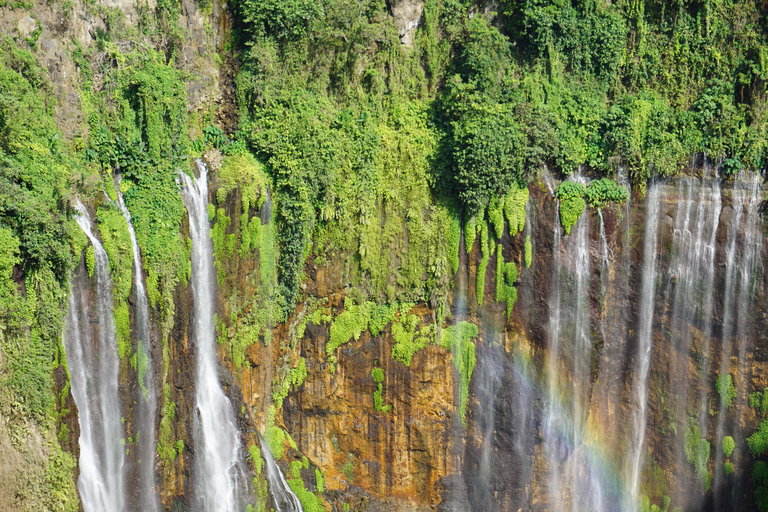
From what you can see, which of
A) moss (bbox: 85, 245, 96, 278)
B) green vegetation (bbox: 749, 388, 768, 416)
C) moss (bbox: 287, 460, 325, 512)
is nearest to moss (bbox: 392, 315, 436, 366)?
moss (bbox: 287, 460, 325, 512)

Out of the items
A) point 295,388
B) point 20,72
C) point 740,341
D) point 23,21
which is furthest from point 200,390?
point 740,341

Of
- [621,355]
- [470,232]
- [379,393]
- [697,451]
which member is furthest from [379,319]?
[697,451]

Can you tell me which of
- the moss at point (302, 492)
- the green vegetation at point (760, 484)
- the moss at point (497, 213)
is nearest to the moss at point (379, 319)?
the moss at point (497, 213)

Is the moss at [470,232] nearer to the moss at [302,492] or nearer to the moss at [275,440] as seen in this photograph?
the moss at [275,440]

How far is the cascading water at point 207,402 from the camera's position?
52.2 feet

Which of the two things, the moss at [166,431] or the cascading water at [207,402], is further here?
the cascading water at [207,402]

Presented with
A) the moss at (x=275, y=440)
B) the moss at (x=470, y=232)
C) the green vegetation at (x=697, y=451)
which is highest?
the moss at (x=470, y=232)

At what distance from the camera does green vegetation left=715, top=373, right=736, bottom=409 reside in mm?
17984

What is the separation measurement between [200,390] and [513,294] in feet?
26.0

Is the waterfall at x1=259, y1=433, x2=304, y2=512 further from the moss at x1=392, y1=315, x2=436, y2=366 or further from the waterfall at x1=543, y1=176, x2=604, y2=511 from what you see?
the waterfall at x1=543, y1=176, x2=604, y2=511

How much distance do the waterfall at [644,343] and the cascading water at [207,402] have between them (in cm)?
1025

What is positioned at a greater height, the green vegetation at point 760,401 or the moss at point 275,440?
the green vegetation at point 760,401

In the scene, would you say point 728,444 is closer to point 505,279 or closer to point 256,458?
point 505,279

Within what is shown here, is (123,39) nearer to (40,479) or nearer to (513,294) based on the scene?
(40,479)
